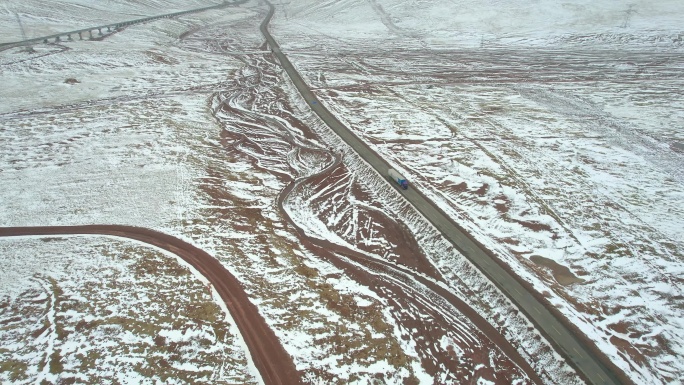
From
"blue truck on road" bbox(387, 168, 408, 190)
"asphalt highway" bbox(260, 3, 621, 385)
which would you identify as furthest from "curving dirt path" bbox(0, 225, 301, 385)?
"blue truck on road" bbox(387, 168, 408, 190)

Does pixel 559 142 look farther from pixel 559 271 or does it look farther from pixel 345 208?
pixel 345 208

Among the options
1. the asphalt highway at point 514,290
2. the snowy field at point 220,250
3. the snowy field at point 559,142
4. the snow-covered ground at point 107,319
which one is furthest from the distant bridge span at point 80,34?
the asphalt highway at point 514,290

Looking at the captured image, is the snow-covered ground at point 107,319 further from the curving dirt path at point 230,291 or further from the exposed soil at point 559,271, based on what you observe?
the exposed soil at point 559,271

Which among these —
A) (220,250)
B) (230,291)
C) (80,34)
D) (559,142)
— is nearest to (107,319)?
(230,291)

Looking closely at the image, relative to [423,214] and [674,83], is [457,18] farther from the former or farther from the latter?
[423,214]

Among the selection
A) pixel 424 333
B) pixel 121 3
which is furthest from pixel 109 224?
pixel 121 3

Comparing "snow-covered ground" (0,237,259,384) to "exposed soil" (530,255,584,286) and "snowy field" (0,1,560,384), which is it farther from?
"exposed soil" (530,255,584,286)
